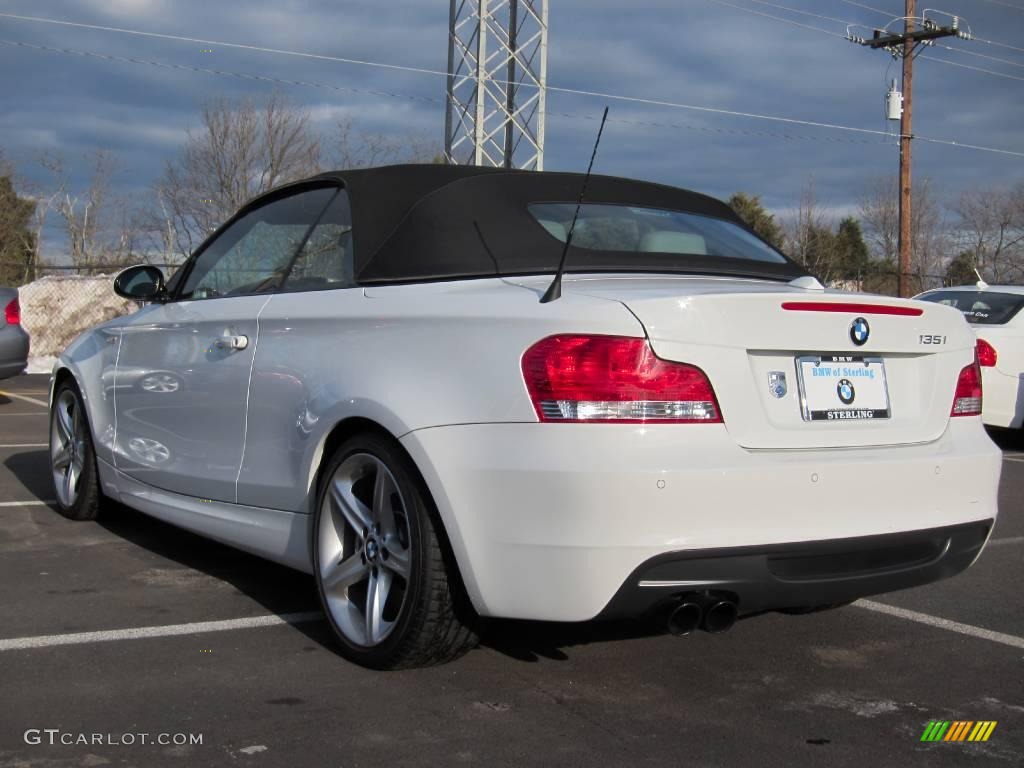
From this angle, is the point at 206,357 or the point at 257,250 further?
Result: the point at 257,250

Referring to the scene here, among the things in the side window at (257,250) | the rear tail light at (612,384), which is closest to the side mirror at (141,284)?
the side window at (257,250)

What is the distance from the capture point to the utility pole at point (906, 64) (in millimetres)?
27969

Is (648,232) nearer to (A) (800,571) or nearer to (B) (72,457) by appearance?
(A) (800,571)

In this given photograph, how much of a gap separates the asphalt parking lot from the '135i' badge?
3.01 feet

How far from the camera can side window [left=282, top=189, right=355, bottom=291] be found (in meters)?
4.12

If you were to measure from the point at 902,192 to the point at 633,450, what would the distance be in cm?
2754

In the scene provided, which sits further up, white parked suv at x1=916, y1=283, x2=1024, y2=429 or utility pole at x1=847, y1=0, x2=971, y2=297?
utility pole at x1=847, y1=0, x2=971, y2=297

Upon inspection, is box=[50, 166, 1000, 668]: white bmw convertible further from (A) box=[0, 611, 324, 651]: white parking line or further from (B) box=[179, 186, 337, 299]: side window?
(A) box=[0, 611, 324, 651]: white parking line

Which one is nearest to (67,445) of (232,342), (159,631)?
(232,342)

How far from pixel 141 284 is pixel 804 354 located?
3.32 metres

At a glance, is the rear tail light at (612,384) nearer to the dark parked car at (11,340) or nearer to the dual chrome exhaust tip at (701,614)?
the dual chrome exhaust tip at (701,614)

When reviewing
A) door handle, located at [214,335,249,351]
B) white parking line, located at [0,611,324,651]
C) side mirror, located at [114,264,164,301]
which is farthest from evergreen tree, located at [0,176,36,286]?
white parking line, located at [0,611,324,651]

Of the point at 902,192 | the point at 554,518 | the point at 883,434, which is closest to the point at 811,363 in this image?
the point at 883,434

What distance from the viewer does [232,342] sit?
4449 mm
